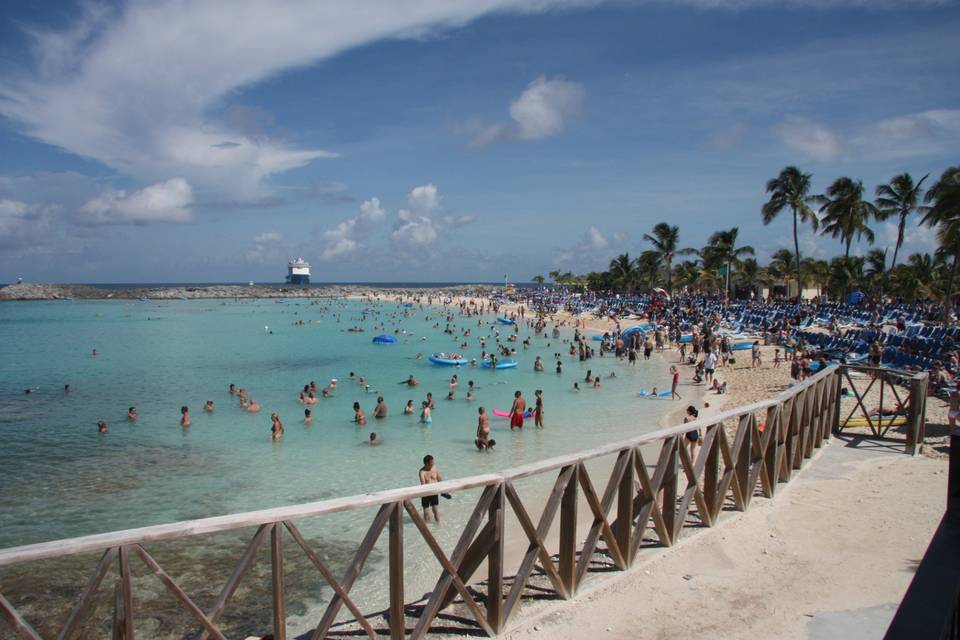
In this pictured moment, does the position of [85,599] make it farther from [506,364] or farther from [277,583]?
[506,364]

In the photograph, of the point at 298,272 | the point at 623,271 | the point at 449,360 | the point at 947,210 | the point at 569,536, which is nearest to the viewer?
the point at 569,536

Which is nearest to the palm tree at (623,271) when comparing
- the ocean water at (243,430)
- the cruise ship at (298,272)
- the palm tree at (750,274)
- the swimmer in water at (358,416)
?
the palm tree at (750,274)

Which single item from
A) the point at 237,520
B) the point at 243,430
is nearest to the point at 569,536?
the point at 237,520

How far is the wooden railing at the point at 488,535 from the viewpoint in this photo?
3875 mm

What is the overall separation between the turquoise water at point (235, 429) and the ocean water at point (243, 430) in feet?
0.23

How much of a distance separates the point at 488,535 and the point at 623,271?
8003cm

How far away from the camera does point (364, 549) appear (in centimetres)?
459

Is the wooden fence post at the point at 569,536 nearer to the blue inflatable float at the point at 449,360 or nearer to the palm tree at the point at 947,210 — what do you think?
the palm tree at the point at 947,210

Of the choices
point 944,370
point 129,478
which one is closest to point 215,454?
point 129,478

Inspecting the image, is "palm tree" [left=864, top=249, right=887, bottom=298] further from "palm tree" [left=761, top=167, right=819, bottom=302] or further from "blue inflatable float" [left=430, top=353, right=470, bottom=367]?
"blue inflatable float" [left=430, top=353, right=470, bottom=367]

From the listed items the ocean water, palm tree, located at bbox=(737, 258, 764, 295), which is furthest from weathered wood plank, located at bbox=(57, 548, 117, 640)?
palm tree, located at bbox=(737, 258, 764, 295)

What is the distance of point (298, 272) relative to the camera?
18550 cm

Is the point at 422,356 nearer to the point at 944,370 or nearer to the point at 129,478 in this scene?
the point at 129,478

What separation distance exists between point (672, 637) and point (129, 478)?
15.2 m
